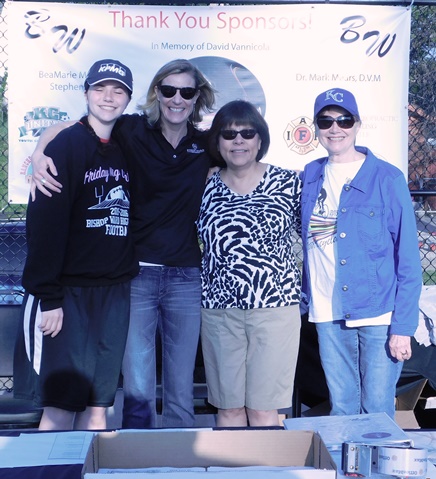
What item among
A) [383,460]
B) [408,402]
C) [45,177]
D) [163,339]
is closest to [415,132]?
[408,402]

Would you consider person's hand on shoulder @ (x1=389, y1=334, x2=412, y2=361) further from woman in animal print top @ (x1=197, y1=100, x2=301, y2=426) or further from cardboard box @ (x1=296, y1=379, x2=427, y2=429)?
cardboard box @ (x1=296, y1=379, x2=427, y2=429)

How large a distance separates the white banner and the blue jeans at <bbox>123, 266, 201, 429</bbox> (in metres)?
1.54

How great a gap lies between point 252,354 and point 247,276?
1.19ft

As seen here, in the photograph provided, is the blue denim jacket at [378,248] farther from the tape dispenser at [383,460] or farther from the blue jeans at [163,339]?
the tape dispenser at [383,460]

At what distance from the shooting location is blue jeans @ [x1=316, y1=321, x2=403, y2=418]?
268 centimetres

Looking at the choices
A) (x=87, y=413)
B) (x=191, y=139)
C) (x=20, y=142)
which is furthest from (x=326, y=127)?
(x=20, y=142)

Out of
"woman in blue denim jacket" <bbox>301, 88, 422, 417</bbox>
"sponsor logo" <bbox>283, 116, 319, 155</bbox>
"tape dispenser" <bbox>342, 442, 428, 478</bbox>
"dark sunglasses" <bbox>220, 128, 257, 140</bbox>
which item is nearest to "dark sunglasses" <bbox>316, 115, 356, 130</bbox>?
"woman in blue denim jacket" <bbox>301, 88, 422, 417</bbox>

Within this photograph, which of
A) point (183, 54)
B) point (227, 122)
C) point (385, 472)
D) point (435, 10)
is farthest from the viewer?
point (435, 10)

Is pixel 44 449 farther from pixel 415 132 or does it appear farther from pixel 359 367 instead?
pixel 415 132

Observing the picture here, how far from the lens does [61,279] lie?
260 cm

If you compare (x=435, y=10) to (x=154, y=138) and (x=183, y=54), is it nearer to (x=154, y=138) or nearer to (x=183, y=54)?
(x=183, y=54)

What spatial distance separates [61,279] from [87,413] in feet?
1.93

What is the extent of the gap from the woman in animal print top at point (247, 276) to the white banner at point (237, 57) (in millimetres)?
1274

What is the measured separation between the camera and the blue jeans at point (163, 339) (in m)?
2.86
